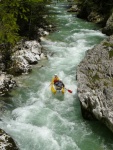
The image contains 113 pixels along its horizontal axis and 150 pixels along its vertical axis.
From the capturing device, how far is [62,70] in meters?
17.3

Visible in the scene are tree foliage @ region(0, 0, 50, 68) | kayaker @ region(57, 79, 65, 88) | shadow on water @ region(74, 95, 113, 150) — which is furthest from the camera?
kayaker @ region(57, 79, 65, 88)

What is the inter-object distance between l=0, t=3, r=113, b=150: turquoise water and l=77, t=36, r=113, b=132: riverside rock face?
2.59ft

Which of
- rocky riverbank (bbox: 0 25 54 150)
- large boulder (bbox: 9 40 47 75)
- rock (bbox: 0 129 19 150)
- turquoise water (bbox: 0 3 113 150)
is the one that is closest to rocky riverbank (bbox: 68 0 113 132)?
turquoise water (bbox: 0 3 113 150)

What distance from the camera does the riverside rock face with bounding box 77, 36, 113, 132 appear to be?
1074 cm

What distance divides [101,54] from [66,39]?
30.0 ft

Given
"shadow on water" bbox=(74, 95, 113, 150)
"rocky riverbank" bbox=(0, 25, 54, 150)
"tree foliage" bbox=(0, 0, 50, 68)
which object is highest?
"tree foliage" bbox=(0, 0, 50, 68)

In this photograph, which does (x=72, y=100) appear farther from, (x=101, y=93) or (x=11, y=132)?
(x=11, y=132)

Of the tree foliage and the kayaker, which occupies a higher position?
the tree foliage

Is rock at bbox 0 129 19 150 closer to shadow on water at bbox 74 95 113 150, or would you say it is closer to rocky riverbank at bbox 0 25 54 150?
rocky riverbank at bbox 0 25 54 150

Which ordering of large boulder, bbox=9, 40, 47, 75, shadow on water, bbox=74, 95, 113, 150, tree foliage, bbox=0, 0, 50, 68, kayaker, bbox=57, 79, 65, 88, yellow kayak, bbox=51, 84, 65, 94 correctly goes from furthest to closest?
large boulder, bbox=9, 40, 47, 75, kayaker, bbox=57, 79, 65, 88, yellow kayak, bbox=51, 84, 65, 94, tree foliage, bbox=0, 0, 50, 68, shadow on water, bbox=74, 95, 113, 150

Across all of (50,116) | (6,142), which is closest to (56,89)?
(50,116)

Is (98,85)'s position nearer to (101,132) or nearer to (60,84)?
(101,132)

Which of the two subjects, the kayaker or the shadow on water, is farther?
the kayaker

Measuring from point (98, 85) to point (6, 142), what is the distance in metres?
4.89
